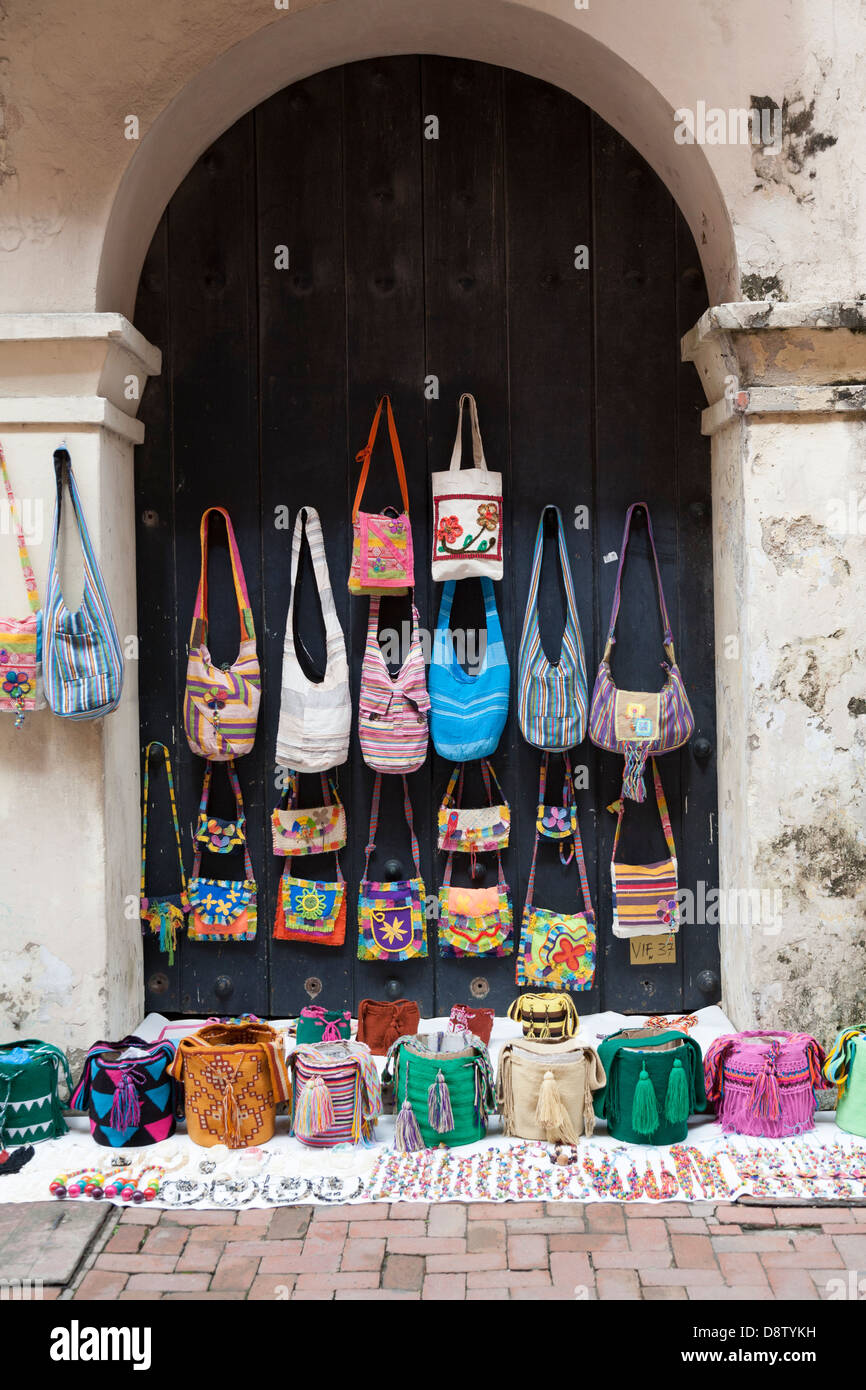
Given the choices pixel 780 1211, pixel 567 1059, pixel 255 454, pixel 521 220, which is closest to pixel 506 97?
pixel 521 220

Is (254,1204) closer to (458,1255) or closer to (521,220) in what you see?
(458,1255)

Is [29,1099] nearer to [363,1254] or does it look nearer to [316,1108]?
[316,1108]

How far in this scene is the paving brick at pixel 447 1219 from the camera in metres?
→ 2.62

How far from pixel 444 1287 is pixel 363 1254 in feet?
0.71

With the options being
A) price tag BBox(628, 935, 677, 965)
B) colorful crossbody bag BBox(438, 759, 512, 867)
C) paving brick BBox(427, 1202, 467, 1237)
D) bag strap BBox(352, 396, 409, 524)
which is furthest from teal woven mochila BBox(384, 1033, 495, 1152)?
bag strap BBox(352, 396, 409, 524)

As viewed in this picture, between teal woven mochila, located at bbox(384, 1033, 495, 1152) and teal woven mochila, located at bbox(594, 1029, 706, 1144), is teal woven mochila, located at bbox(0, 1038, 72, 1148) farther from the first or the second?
teal woven mochila, located at bbox(594, 1029, 706, 1144)

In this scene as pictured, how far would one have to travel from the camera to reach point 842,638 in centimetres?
333

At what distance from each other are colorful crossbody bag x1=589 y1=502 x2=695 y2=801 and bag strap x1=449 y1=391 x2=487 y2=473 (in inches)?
30.0

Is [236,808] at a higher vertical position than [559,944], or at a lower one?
higher

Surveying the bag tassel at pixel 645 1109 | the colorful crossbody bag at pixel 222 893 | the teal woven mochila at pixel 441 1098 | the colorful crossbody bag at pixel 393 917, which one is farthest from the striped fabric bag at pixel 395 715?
the bag tassel at pixel 645 1109

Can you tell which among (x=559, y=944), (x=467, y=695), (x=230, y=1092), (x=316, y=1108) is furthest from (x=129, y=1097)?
(x=467, y=695)

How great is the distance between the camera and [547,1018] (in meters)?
3.16

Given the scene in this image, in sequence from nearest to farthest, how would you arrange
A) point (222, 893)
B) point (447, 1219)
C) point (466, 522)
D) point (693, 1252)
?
1. point (693, 1252)
2. point (447, 1219)
3. point (466, 522)
4. point (222, 893)

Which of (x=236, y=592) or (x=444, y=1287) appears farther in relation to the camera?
(x=236, y=592)
